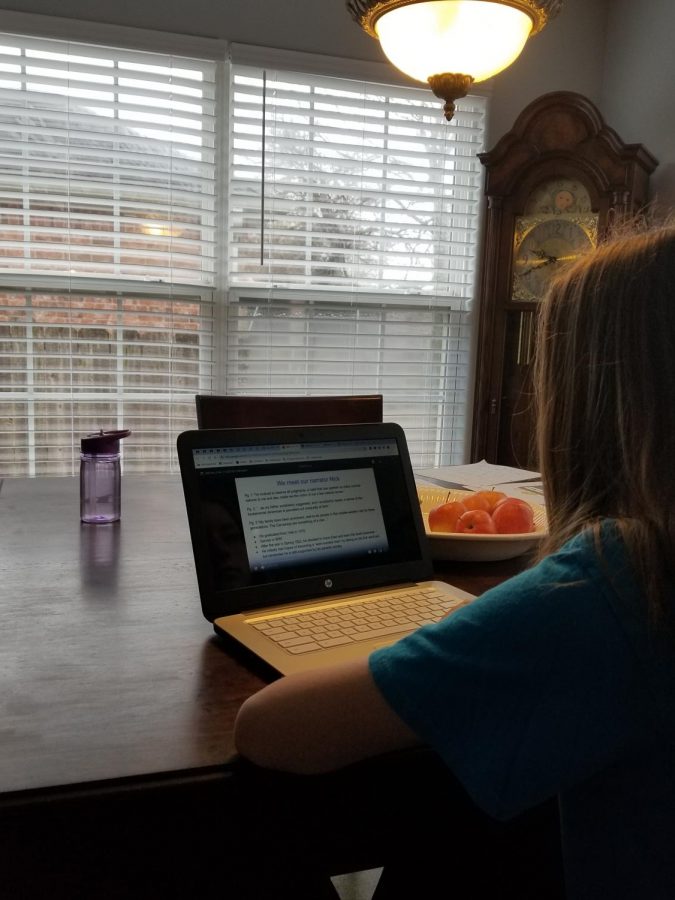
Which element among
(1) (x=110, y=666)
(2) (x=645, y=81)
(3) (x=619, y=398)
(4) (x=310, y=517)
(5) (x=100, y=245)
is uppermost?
(2) (x=645, y=81)

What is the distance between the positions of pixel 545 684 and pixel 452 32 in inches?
62.0

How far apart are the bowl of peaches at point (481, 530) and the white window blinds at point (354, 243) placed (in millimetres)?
2142

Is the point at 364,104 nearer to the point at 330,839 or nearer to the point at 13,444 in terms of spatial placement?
the point at 13,444

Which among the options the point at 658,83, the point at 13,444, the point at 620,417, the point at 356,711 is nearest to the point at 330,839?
the point at 356,711

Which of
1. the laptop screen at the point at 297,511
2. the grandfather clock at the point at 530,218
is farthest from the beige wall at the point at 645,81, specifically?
the laptop screen at the point at 297,511

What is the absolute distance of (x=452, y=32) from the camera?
172 centimetres

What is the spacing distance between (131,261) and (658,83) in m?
2.20

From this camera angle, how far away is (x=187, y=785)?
62 centimetres

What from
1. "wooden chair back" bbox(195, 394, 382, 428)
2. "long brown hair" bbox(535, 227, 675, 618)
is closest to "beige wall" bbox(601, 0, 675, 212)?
"wooden chair back" bbox(195, 394, 382, 428)

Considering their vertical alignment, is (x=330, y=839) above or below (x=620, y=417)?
below

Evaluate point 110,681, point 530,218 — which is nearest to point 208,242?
point 530,218

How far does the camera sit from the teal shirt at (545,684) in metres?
0.56

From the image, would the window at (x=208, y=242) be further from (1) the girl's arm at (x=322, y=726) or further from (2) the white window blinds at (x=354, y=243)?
(1) the girl's arm at (x=322, y=726)

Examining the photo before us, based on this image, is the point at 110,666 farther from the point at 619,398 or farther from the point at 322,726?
the point at 619,398
